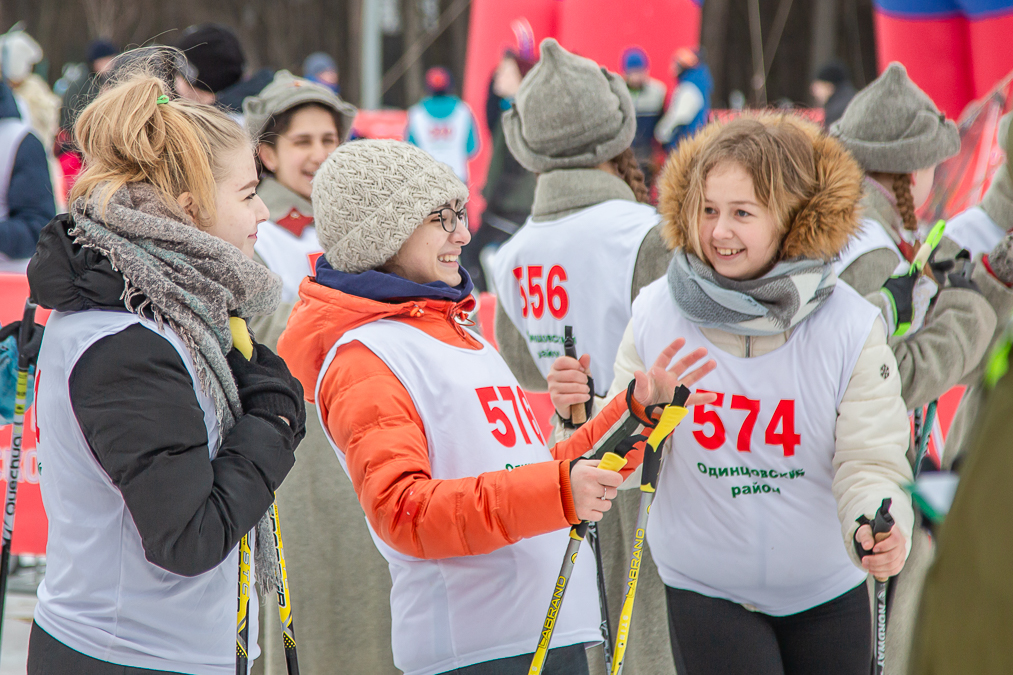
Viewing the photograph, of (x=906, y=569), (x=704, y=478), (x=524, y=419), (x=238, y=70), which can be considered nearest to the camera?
(x=524, y=419)

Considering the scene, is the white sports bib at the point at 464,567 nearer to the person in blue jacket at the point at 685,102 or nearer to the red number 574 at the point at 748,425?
the red number 574 at the point at 748,425

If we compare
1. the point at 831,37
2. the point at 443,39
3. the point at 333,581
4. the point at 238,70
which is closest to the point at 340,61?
the point at 443,39

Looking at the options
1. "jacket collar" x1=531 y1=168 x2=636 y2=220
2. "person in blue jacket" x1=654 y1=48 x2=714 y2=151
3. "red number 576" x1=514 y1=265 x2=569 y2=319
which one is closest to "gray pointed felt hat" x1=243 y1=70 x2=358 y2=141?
"jacket collar" x1=531 y1=168 x2=636 y2=220

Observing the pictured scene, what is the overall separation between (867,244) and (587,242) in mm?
950

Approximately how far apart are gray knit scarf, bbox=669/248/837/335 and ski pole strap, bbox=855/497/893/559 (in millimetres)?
498

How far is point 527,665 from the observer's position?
83.9 inches

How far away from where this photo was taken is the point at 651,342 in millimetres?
2646

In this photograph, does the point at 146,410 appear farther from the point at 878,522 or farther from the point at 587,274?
the point at 587,274

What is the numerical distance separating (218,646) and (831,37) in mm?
22215

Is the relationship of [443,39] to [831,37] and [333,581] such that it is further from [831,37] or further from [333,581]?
[333,581]

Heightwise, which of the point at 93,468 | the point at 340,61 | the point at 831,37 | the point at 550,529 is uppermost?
the point at 93,468

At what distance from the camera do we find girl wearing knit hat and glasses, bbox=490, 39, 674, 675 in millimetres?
3344

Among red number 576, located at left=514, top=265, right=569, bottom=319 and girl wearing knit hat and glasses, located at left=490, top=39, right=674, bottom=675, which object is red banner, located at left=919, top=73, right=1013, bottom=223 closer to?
girl wearing knit hat and glasses, located at left=490, top=39, right=674, bottom=675

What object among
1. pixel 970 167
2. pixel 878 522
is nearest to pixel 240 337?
pixel 878 522
